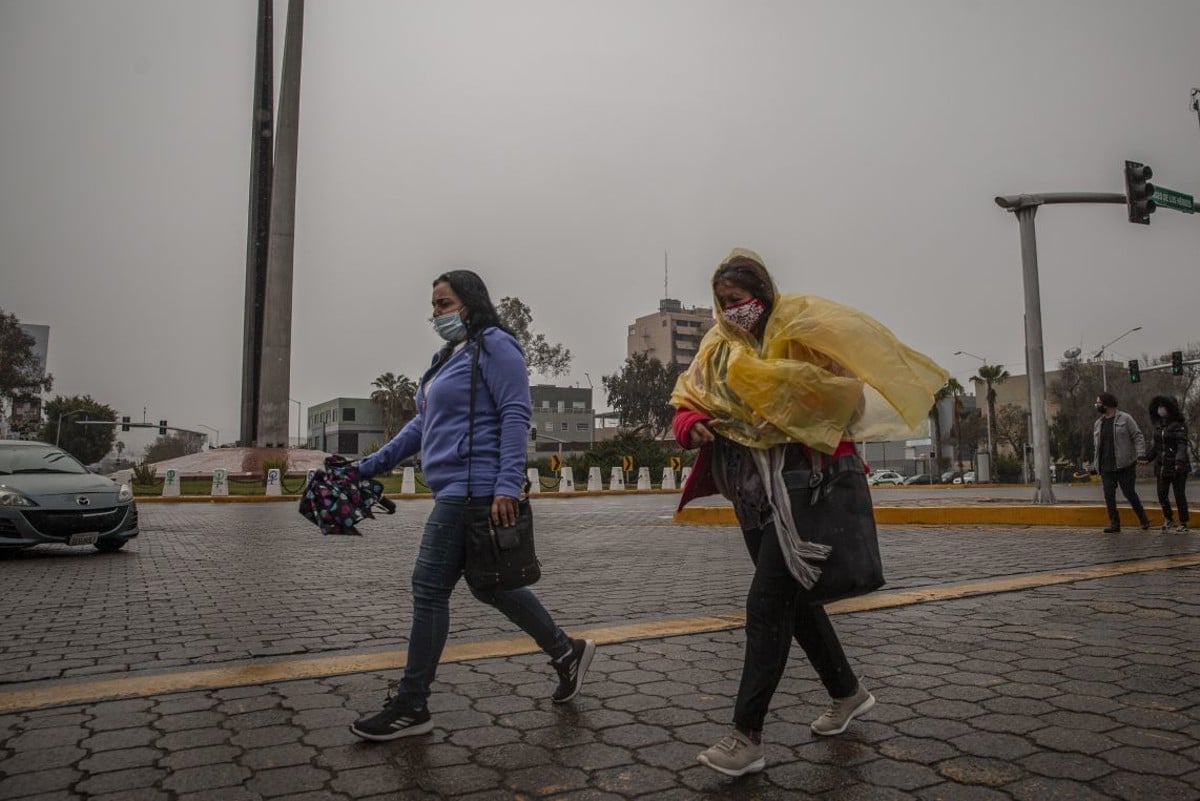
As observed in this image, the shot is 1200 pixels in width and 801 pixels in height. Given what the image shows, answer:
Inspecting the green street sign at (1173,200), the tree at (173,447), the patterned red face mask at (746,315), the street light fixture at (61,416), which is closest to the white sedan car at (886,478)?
the green street sign at (1173,200)

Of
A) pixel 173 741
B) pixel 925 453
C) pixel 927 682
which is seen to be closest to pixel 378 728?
pixel 173 741

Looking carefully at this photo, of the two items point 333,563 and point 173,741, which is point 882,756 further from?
point 333,563

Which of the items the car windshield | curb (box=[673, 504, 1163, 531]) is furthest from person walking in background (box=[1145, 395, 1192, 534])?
the car windshield

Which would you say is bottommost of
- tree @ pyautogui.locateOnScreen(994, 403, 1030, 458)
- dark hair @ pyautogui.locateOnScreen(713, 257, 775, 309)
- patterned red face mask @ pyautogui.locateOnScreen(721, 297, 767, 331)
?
patterned red face mask @ pyautogui.locateOnScreen(721, 297, 767, 331)

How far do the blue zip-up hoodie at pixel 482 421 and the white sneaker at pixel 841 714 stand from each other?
4.27 feet

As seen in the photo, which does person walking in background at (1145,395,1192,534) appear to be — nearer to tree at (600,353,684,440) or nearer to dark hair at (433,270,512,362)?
dark hair at (433,270,512,362)

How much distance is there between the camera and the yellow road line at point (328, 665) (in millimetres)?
3809

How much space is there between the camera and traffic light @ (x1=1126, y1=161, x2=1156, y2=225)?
15523mm

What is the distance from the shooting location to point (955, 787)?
2670 millimetres

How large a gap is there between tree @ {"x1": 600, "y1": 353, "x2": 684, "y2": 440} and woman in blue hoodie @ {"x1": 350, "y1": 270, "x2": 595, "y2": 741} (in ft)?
216

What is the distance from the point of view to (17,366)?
→ 52.1 meters

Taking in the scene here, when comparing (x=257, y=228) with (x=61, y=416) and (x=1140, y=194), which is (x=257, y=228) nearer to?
(x=1140, y=194)

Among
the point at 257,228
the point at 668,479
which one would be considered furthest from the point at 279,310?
the point at 668,479

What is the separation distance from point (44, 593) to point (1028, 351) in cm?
1294
